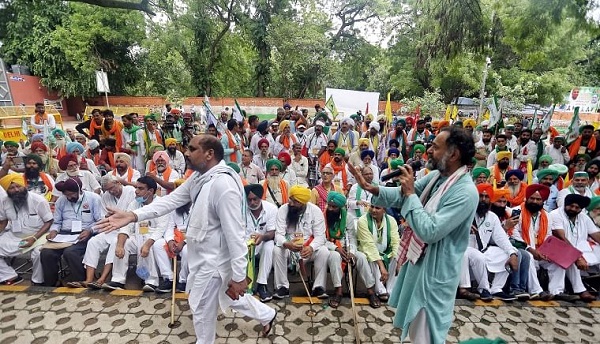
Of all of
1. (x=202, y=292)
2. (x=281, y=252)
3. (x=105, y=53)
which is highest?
(x=105, y=53)

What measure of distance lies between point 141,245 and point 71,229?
3.34 ft

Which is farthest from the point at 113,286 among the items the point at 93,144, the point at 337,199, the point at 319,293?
the point at 93,144

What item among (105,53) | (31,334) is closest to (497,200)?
(31,334)

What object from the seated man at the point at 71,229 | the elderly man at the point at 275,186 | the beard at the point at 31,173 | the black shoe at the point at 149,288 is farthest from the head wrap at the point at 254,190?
the beard at the point at 31,173

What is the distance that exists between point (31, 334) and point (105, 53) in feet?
84.0

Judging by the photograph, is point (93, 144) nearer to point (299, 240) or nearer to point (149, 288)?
point (149, 288)

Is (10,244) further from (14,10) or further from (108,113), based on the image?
(14,10)

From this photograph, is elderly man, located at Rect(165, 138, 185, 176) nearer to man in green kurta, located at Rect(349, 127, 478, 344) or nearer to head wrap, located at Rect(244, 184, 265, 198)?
head wrap, located at Rect(244, 184, 265, 198)

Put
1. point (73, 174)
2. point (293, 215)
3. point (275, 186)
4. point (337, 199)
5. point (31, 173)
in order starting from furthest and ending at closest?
1. point (275, 186)
2. point (31, 173)
3. point (73, 174)
4. point (293, 215)
5. point (337, 199)

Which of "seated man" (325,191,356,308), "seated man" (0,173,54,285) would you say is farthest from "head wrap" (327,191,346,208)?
"seated man" (0,173,54,285)

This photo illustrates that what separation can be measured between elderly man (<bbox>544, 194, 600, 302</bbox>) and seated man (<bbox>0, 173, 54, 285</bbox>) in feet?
22.9

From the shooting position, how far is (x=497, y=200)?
486 cm

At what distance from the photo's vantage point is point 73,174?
5410mm

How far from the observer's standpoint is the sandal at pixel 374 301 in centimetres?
417
